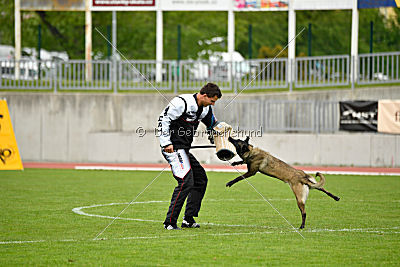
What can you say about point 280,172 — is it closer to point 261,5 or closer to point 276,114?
point 276,114

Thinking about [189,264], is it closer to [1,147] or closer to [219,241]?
[219,241]

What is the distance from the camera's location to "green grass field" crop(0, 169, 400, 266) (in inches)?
337

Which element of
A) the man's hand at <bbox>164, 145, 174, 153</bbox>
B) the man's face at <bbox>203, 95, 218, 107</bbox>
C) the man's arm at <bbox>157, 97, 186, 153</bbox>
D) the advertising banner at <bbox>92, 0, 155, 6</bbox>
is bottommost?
the man's hand at <bbox>164, 145, 174, 153</bbox>

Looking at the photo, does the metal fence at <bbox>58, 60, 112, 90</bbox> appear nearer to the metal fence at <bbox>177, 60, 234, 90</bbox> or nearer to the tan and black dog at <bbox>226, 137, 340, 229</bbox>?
the metal fence at <bbox>177, 60, 234, 90</bbox>

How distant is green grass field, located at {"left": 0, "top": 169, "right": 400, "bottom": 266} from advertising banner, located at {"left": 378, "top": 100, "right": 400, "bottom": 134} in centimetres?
548

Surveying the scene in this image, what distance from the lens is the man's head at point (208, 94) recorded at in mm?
10516

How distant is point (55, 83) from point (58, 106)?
3.08ft

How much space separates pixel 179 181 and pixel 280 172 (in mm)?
1453

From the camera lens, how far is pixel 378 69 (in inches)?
1037

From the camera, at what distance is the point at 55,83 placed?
27.0 m

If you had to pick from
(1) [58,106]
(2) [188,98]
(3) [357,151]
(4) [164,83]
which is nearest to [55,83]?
(1) [58,106]

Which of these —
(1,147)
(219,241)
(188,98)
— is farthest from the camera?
(1,147)

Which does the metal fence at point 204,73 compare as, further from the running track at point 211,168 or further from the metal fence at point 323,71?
the running track at point 211,168

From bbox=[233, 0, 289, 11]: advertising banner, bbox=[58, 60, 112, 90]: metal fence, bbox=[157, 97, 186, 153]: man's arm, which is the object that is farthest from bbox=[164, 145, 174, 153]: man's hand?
bbox=[233, 0, 289, 11]: advertising banner
